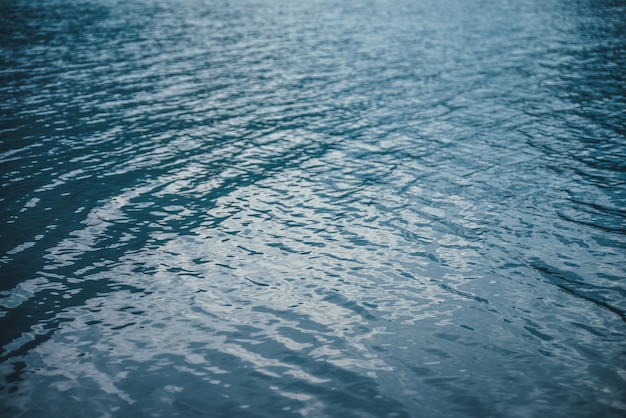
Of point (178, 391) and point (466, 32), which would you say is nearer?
point (178, 391)

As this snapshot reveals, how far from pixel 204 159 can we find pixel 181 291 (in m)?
9.95

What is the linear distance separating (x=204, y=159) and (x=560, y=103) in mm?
21159

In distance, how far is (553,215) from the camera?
1630 centimetres

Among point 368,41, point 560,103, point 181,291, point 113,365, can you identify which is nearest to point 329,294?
point 181,291

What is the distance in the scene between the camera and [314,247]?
15062 millimetres

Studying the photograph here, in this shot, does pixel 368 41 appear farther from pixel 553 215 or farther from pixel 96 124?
pixel 553 215

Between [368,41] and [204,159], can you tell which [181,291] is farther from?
[368,41]

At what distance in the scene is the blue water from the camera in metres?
10.1

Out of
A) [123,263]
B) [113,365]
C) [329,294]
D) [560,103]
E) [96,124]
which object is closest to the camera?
[113,365]

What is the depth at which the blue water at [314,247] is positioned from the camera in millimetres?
10109

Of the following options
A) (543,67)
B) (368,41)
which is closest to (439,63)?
(543,67)

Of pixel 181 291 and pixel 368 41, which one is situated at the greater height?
pixel 368 41

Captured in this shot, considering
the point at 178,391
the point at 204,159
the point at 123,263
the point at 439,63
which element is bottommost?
the point at 178,391

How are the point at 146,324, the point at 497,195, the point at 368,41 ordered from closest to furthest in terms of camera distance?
1. the point at 146,324
2. the point at 497,195
3. the point at 368,41
